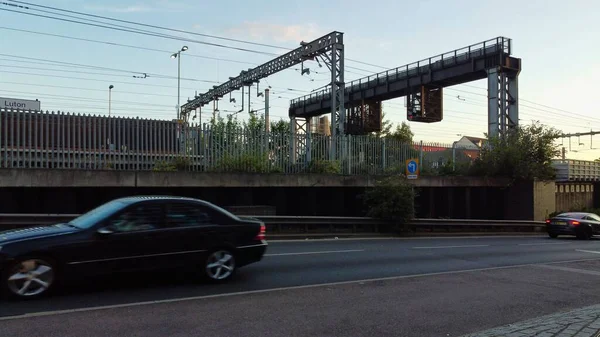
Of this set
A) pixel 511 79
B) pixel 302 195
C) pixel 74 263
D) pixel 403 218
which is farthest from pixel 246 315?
pixel 511 79

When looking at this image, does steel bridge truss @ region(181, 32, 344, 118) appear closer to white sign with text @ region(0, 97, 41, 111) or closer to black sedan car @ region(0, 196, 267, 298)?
white sign with text @ region(0, 97, 41, 111)

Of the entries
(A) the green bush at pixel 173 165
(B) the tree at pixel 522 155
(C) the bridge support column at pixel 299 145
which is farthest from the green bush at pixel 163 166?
(B) the tree at pixel 522 155

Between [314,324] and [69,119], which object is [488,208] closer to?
[69,119]

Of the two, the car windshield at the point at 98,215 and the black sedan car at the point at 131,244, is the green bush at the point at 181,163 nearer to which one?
the black sedan car at the point at 131,244

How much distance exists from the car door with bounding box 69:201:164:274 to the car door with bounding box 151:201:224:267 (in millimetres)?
139

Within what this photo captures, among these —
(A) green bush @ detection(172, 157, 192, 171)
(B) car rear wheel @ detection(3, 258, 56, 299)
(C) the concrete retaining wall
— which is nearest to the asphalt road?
(B) car rear wheel @ detection(3, 258, 56, 299)

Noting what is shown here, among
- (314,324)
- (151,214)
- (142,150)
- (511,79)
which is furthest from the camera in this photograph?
(511,79)

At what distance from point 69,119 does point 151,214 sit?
8.26 m

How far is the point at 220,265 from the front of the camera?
7.93 metres

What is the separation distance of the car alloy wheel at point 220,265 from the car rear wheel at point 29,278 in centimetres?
229

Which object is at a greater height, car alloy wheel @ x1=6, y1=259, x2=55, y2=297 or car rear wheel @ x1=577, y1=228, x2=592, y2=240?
car alloy wheel @ x1=6, y1=259, x2=55, y2=297

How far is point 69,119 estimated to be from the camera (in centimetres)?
1405

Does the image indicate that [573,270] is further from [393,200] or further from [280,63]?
[280,63]

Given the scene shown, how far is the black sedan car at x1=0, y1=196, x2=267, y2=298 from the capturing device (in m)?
6.44
